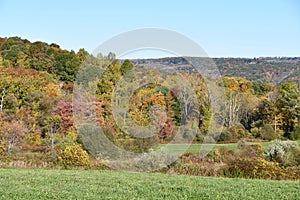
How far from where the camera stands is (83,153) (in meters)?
15.2

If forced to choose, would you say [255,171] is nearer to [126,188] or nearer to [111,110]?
[126,188]

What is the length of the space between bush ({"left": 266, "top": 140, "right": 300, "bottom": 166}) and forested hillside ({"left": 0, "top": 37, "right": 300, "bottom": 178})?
1.7 inches

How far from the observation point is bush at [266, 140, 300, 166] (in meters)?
16.7

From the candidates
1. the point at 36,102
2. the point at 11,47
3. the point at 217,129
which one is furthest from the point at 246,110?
the point at 11,47

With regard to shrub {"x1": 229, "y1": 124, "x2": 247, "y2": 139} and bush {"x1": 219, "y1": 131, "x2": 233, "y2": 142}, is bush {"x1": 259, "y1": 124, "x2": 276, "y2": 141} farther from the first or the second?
bush {"x1": 219, "y1": 131, "x2": 233, "y2": 142}

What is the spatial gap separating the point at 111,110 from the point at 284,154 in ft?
30.8

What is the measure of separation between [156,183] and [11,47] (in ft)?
112

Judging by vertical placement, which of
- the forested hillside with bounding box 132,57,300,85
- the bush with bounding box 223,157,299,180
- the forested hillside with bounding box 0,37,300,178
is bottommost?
the bush with bounding box 223,157,299,180

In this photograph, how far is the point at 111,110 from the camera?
848 inches

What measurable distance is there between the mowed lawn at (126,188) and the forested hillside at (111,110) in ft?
12.5

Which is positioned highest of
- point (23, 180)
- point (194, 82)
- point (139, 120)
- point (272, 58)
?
point (272, 58)

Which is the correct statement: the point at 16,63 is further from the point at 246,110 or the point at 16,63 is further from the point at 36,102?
the point at 246,110

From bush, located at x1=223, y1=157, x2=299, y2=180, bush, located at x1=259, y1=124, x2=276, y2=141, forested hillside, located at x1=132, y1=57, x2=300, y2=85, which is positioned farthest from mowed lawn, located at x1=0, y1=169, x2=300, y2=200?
forested hillside, located at x1=132, y1=57, x2=300, y2=85

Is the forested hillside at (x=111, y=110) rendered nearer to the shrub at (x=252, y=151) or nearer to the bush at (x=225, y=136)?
the bush at (x=225, y=136)
